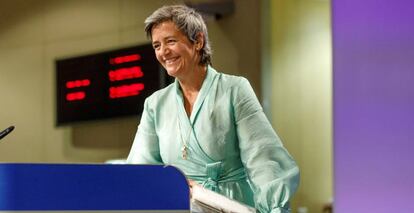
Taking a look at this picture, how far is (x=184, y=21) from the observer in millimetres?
1811

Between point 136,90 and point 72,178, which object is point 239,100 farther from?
point 136,90

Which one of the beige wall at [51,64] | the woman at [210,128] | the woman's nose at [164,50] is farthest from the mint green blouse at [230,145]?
the beige wall at [51,64]

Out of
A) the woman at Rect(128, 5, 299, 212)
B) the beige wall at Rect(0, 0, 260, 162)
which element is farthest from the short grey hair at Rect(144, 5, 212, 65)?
the beige wall at Rect(0, 0, 260, 162)

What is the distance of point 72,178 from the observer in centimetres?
139

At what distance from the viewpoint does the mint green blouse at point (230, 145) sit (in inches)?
69.1

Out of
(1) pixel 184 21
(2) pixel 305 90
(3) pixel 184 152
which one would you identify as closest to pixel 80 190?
(3) pixel 184 152

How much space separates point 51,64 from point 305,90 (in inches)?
56.5

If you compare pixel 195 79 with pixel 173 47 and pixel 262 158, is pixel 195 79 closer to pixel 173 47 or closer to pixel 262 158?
pixel 173 47

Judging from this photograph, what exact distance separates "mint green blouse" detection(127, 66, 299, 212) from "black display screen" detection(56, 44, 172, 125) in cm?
199

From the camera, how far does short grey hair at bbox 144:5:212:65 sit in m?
1.81

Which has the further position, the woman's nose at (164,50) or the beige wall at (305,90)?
the beige wall at (305,90)

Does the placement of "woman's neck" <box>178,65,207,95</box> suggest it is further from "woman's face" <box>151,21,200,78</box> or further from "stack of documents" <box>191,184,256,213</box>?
"stack of documents" <box>191,184,256,213</box>

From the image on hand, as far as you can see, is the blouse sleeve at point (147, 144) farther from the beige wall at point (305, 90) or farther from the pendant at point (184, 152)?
the beige wall at point (305, 90)

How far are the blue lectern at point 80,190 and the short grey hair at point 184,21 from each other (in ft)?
1.58
